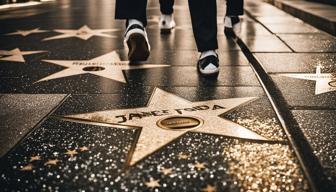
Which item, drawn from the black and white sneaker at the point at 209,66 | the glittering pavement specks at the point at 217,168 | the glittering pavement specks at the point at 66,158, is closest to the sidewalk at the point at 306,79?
the glittering pavement specks at the point at 217,168

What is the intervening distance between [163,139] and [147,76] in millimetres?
975

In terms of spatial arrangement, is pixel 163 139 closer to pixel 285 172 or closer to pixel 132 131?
pixel 132 131

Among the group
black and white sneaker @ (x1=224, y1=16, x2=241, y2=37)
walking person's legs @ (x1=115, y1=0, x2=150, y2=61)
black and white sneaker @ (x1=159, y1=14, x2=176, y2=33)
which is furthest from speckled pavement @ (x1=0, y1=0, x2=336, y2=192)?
black and white sneaker @ (x1=159, y1=14, x2=176, y2=33)

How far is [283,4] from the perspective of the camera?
651cm

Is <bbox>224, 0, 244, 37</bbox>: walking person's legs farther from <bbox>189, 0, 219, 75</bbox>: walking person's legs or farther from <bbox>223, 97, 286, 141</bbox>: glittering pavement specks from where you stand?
<bbox>223, 97, 286, 141</bbox>: glittering pavement specks

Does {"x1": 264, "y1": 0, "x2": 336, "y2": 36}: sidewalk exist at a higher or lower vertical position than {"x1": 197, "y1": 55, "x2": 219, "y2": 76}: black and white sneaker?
higher

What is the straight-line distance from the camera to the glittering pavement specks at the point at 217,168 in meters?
1.09

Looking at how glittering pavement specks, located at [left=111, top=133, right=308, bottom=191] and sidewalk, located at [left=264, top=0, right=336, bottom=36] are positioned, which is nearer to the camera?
glittering pavement specks, located at [left=111, top=133, right=308, bottom=191]

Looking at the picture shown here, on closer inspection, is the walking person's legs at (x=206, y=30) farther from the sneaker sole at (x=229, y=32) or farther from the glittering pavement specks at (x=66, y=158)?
the sneaker sole at (x=229, y=32)

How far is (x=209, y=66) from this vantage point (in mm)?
2320

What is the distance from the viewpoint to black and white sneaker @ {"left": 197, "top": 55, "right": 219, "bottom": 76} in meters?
2.32

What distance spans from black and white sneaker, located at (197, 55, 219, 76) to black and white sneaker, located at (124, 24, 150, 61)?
41 cm

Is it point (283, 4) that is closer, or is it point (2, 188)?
point (2, 188)

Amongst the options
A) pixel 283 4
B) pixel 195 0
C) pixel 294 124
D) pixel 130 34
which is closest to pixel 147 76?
pixel 130 34
